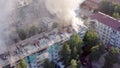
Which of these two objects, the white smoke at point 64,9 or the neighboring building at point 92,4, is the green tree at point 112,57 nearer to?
the white smoke at point 64,9

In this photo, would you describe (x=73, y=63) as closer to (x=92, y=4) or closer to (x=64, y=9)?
(x=64, y=9)

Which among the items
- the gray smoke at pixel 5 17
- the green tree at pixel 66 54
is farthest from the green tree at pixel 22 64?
the gray smoke at pixel 5 17

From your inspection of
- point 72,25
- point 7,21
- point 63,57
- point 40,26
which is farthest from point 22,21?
point 63,57

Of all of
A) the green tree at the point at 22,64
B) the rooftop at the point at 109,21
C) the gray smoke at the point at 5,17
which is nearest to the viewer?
the green tree at the point at 22,64

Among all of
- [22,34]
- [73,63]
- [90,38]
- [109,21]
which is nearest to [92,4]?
[109,21]

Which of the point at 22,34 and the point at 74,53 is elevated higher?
the point at 22,34

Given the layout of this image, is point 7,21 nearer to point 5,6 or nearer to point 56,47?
point 5,6

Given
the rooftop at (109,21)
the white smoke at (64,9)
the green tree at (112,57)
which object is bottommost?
the green tree at (112,57)
